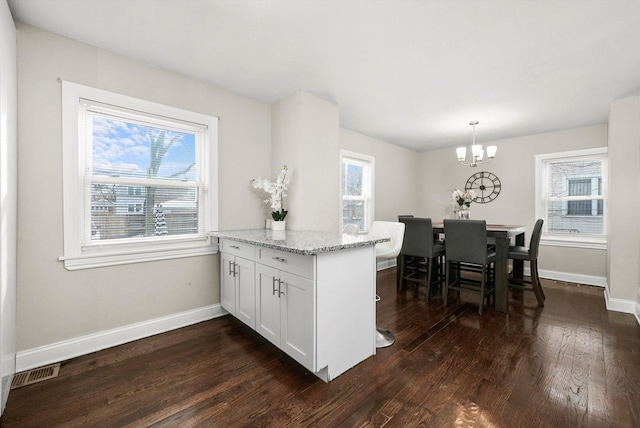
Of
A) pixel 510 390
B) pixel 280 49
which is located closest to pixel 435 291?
pixel 510 390

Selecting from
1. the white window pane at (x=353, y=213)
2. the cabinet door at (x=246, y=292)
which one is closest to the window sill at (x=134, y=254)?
the cabinet door at (x=246, y=292)

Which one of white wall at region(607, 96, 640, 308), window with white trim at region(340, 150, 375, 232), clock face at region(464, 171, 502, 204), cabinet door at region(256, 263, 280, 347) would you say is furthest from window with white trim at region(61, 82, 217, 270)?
clock face at region(464, 171, 502, 204)

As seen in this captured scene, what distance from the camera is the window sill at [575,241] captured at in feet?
13.2

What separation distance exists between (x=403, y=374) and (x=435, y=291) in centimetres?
214

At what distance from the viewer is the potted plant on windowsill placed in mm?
2896

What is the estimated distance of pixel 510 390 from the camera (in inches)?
67.4

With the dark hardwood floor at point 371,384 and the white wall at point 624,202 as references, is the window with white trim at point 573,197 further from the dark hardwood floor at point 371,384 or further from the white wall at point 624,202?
the dark hardwood floor at point 371,384

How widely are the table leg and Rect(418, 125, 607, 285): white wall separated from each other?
201 centimetres

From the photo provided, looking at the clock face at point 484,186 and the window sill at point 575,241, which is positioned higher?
the clock face at point 484,186

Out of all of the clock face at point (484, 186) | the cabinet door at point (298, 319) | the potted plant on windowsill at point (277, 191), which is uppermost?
the clock face at point (484, 186)

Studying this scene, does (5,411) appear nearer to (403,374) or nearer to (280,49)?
(403,374)

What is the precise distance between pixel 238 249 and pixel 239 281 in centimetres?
29

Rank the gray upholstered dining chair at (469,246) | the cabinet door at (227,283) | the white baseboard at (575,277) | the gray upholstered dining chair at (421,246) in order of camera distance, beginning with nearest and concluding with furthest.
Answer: the cabinet door at (227,283) < the gray upholstered dining chair at (469,246) < the gray upholstered dining chair at (421,246) < the white baseboard at (575,277)

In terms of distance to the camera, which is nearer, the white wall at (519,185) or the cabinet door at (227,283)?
the cabinet door at (227,283)
